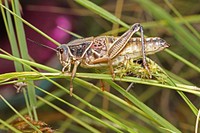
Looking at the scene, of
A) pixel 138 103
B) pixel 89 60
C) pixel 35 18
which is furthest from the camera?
pixel 35 18

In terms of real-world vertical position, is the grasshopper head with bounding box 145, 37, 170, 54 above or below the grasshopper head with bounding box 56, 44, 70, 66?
above

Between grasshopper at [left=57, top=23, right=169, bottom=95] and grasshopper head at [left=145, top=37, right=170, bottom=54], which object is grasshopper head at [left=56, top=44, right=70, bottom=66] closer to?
grasshopper at [left=57, top=23, right=169, bottom=95]

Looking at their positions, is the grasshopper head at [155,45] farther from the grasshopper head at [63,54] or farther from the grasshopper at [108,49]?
the grasshopper head at [63,54]

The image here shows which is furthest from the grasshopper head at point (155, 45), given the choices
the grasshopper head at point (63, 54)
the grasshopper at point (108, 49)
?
the grasshopper head at point (63, 54)

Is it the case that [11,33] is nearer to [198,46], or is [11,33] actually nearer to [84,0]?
[84,0]

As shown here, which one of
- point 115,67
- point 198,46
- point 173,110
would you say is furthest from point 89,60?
point 173,110

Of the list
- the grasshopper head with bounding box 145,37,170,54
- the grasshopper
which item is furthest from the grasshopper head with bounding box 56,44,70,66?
the grasshopper head with bounding box 145,37,170,54

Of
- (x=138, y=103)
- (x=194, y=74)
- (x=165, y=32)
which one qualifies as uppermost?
(x=165, y=32)

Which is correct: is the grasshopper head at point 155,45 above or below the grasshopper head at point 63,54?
above
